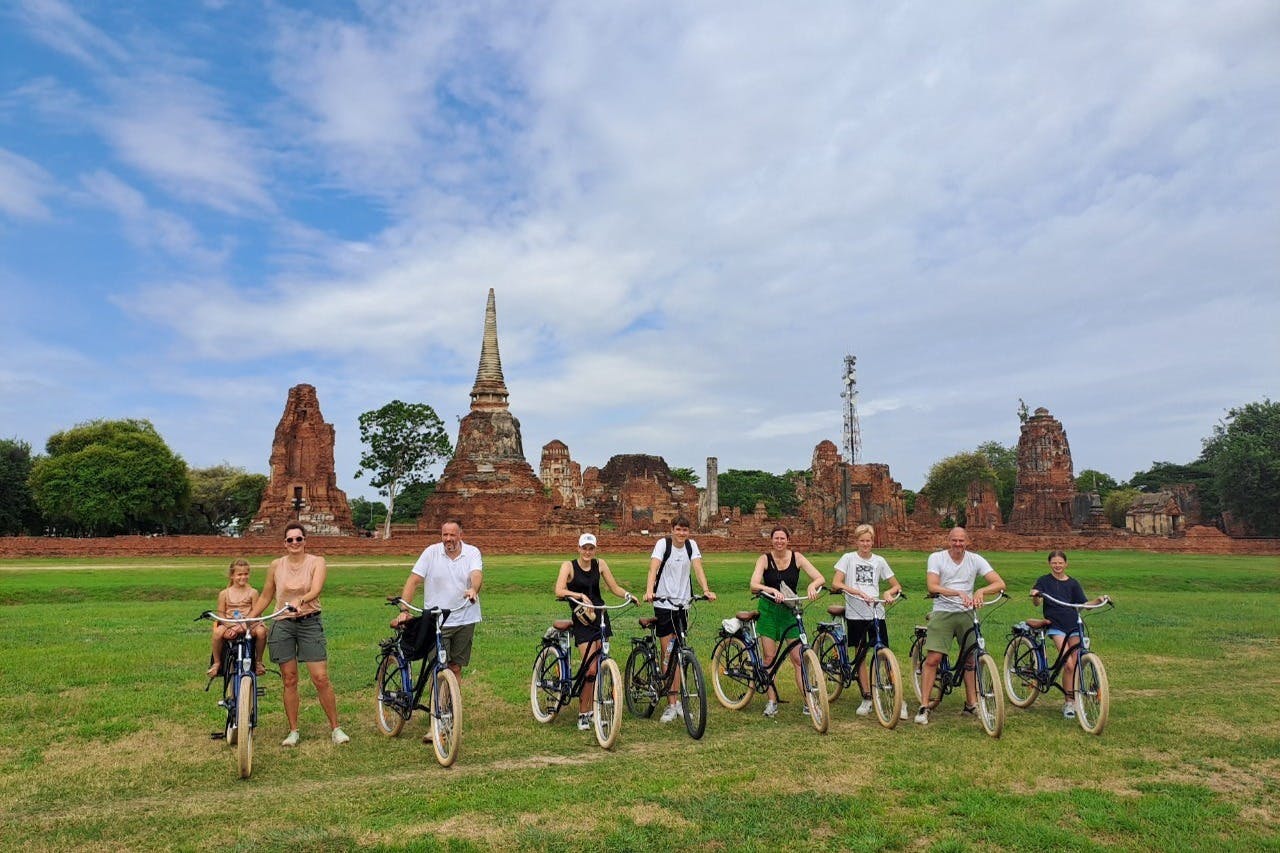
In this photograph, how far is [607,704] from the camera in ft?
24.1

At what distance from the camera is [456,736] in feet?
21.9

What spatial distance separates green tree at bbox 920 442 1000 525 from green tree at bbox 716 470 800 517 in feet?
48.4

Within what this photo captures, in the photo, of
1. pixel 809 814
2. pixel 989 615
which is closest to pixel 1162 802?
pixel 809 814

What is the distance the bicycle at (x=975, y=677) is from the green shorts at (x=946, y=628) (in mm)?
53

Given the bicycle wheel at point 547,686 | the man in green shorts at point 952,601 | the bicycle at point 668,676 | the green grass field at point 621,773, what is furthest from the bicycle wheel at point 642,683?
the man in green shorts at point 952,601

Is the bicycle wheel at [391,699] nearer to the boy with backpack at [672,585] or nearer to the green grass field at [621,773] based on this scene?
the green grass field at [621,773]

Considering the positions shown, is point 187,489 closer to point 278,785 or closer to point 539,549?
point 539,549

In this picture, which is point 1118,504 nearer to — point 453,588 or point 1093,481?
point 1093,481

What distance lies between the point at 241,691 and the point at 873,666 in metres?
5.38

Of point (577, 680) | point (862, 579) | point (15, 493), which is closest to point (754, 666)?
point (862, 579)

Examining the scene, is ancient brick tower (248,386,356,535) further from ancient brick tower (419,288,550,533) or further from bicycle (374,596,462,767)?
bicycle (374,596,462,767)

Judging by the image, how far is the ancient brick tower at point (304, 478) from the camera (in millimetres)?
48281

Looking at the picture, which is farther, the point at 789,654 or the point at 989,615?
the point at 989,615

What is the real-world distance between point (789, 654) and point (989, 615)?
30.8 ft
